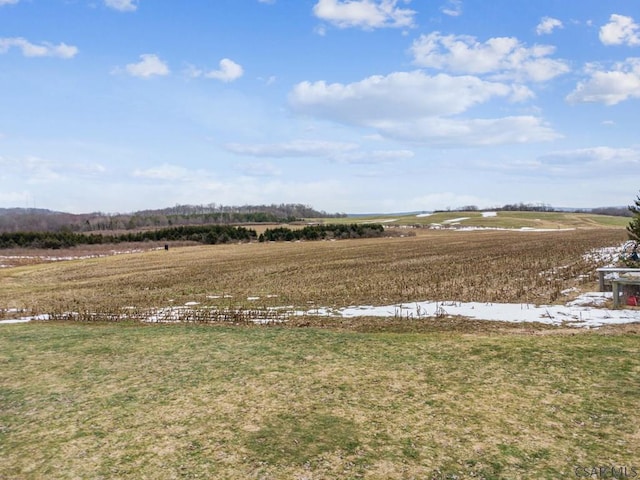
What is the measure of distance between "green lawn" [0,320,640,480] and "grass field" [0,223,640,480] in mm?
30

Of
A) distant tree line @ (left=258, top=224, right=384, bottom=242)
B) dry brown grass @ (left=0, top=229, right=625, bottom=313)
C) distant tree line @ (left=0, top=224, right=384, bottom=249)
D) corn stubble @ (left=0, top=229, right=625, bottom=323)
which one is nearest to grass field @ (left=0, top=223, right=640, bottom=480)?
corn stubble @ (left=0, top=229, right=625, bottom=323)

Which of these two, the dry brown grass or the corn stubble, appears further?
the dry brown grass

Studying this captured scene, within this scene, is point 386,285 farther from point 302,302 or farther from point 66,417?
point 66,417

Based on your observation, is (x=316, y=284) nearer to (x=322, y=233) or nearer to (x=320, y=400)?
(x=320, y=400)

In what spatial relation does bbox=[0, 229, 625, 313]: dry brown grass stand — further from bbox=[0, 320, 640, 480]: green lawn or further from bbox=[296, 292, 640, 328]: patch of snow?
bbox=[0, 320, 640, 480]: green lawn

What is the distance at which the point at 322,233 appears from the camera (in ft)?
296

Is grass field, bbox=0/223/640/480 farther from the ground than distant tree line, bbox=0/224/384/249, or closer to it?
closer to it

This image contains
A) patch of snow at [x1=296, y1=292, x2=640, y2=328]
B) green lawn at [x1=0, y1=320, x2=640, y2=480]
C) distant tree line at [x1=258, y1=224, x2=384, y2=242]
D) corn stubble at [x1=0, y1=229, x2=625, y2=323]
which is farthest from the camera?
distant tree line at [x1=258, y1=224, x2=384, y2=242]

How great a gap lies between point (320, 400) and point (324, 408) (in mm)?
366

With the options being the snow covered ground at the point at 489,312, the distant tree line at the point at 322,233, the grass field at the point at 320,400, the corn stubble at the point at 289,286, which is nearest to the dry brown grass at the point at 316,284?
the corn stubble at the point at 289,286

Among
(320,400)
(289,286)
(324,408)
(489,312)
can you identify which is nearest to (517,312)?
(489,312)

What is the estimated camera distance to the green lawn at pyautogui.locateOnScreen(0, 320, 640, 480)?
5.65 m

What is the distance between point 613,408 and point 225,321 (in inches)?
492

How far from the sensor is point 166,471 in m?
5.51
